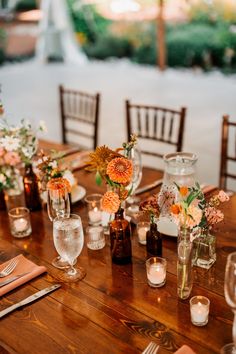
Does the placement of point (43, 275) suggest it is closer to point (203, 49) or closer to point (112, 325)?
point (112, 325)

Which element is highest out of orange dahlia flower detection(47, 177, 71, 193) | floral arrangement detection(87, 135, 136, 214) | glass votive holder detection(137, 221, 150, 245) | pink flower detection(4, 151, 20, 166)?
floral arrangement detection(87, 135, 136, 214)

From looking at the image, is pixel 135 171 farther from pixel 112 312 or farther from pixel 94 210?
pixel 112 312

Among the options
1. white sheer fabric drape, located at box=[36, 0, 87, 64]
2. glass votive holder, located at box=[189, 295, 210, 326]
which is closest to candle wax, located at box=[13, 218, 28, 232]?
glass votive holder, located at box=[189, 295, 210, 326]

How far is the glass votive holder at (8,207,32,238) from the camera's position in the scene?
1736mm

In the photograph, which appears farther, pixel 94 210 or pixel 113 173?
pixel 94 210

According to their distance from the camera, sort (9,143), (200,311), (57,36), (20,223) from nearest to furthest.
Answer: (200,311) → (20,223) → (9,143) → (57,36)

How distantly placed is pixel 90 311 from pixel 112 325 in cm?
9

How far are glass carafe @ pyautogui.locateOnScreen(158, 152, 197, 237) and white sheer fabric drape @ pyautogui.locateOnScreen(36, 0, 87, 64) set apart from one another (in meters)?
9.10

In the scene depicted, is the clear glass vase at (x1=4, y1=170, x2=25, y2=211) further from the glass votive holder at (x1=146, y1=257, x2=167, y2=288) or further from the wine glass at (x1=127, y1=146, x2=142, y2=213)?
the glass votive holder at (x1=146, y1=257, x2=167, y2=288)

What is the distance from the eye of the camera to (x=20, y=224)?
175 centimetres

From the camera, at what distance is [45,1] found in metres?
10.2

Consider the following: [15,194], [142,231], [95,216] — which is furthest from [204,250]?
[15,194]

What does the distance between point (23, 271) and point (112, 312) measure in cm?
36

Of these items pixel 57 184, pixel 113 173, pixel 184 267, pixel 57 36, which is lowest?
pixel 57 36
